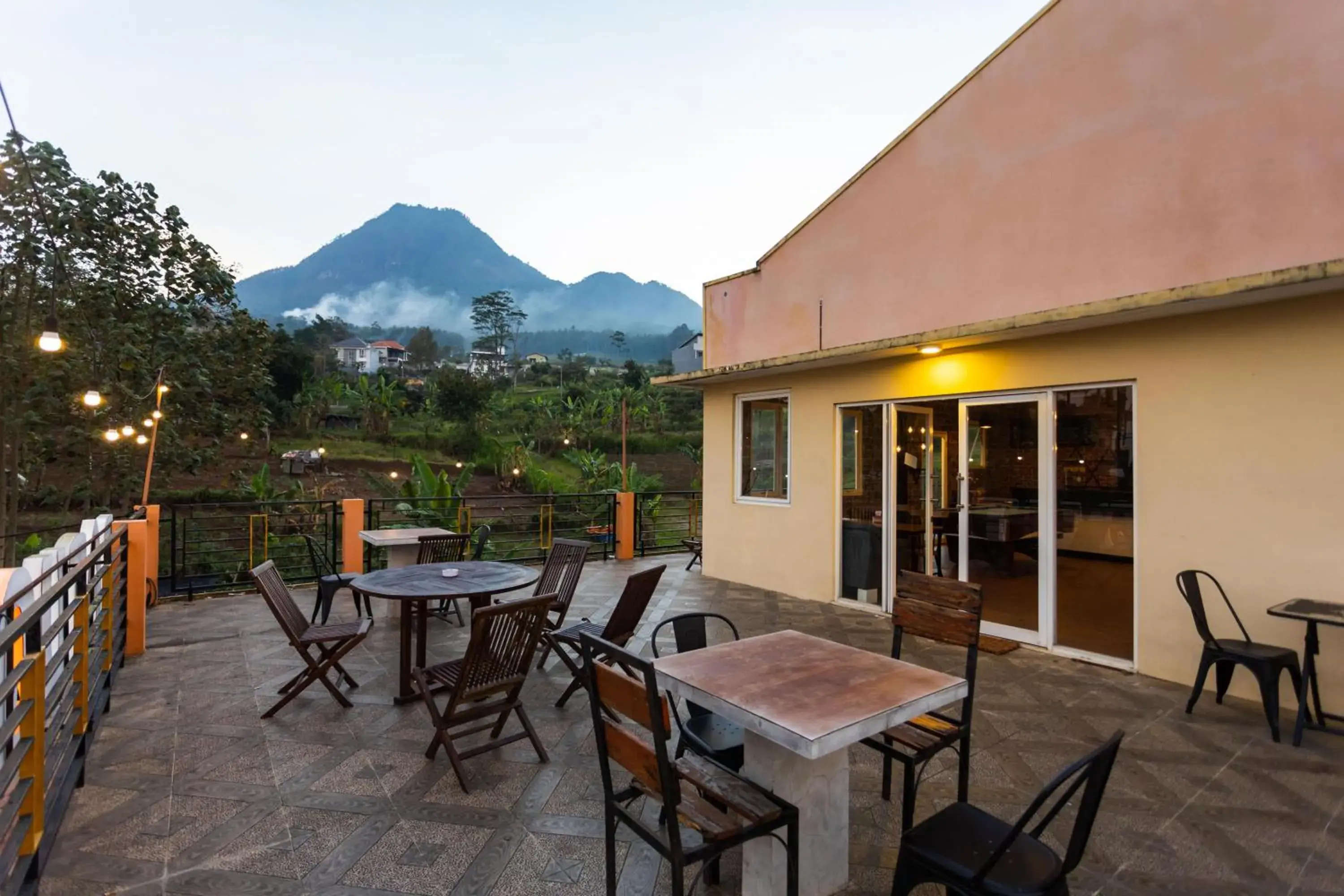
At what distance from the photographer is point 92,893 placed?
2.21 m

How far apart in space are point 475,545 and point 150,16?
8.84m

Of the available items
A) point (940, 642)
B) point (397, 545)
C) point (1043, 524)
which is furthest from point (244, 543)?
point (940, 642)

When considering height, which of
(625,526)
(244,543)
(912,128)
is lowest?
(244,543)

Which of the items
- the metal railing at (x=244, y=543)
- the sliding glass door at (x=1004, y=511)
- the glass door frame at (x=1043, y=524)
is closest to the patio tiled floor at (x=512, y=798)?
the glass door frame at (x=1043, y=524)

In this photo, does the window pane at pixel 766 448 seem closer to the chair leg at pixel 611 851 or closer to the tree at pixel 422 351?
the chair leg at pixel 611 851

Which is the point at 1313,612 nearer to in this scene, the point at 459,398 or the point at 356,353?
the point at 459,398

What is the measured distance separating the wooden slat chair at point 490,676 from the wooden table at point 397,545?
3178 millimetres

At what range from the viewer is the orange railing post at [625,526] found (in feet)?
32.4

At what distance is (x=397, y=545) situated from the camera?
6414 millimetres

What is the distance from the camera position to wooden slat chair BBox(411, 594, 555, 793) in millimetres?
3000

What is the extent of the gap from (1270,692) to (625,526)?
758cm

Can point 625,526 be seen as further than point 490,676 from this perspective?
Yes

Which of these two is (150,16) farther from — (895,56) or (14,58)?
(895,56)

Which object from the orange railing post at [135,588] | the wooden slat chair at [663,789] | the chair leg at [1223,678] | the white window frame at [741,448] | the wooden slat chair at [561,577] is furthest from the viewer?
Result: the white window frame at [741,448]
